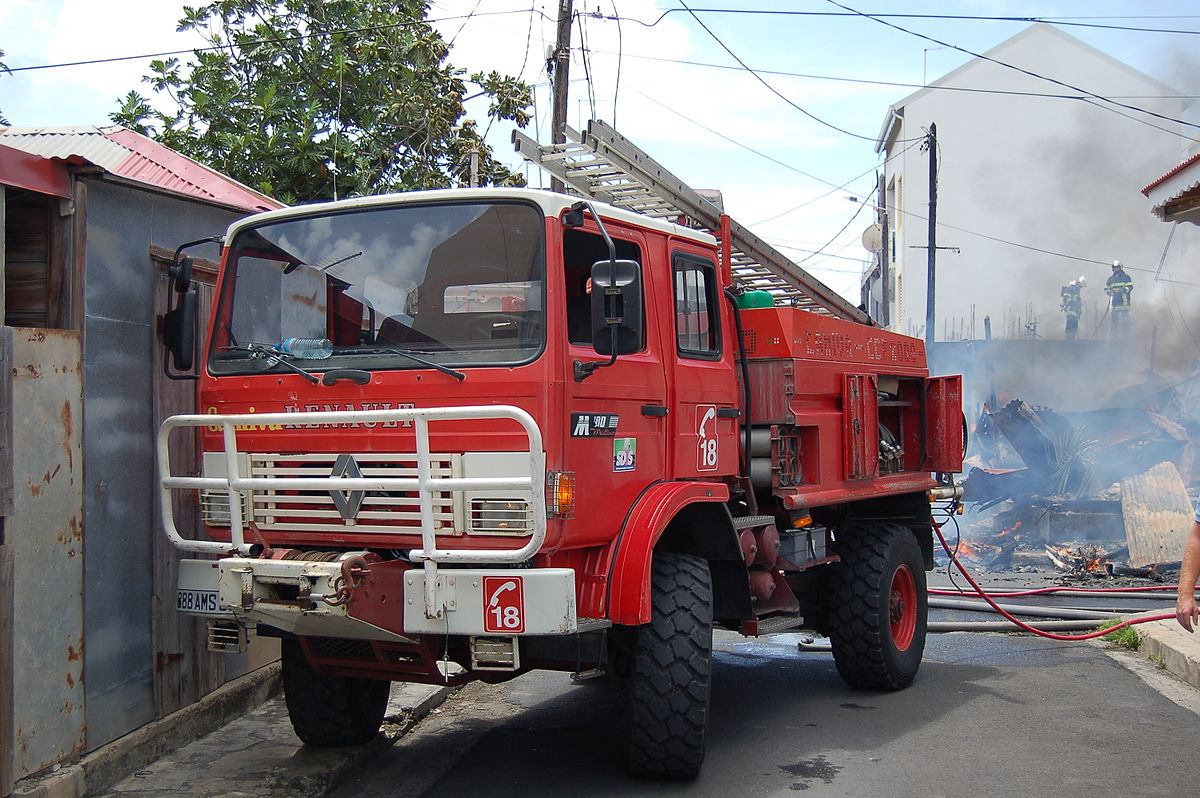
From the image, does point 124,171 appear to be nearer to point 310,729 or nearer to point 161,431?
point 161,431

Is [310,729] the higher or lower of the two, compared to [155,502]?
lower

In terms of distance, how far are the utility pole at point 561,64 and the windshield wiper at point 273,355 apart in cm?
950

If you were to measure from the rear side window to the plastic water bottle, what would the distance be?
1766 mm

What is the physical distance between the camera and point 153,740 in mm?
5547

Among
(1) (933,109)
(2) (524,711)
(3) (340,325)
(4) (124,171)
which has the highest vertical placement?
(1) (933,109)

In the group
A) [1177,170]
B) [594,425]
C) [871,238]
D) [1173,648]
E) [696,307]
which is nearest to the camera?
[594,425]

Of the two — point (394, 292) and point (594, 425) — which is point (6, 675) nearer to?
point (394, 292)

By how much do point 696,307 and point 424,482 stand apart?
2.16 m

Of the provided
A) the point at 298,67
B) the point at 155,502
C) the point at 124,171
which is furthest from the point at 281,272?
the point at 298,67

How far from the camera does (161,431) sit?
5.01 m

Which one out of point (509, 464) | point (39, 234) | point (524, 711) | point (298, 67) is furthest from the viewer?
point (298, 67)

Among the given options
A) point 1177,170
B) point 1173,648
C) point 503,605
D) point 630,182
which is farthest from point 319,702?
point 1177,170

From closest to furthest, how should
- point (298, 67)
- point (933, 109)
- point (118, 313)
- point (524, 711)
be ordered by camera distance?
1. point (118, 313)
2. point (524, 711)
3. point (298, 67)
4. point (933, 109)

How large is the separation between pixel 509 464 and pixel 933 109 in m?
32.6
